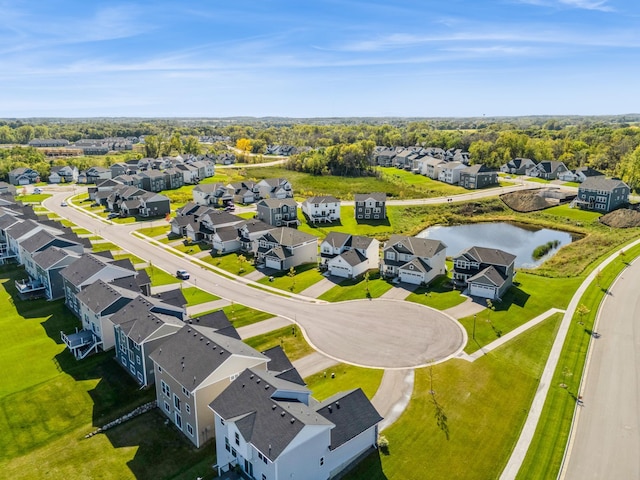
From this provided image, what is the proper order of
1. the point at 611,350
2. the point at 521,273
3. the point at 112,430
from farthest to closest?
the point at 521,273, the point at 611,350, the point at 112,430

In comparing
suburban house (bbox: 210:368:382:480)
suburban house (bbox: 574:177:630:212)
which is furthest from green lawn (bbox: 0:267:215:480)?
suburban house (bbox: 574:177:630:212)

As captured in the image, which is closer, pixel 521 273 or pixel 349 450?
pixel 349 450

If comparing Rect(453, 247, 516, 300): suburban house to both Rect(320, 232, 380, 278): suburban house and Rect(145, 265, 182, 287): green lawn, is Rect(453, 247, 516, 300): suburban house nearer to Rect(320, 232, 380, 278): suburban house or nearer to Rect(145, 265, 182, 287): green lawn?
Rect(320, 232, 380, 278): suburban house

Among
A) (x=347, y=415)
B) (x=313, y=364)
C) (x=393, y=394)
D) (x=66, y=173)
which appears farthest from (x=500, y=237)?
(x=66, y=173)

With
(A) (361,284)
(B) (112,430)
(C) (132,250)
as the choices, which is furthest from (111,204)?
(B) (112,430)

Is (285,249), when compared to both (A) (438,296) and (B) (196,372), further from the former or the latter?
(B) (196,372)

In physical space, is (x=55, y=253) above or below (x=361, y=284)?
above

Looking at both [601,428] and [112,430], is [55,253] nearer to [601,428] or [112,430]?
[112,430]
